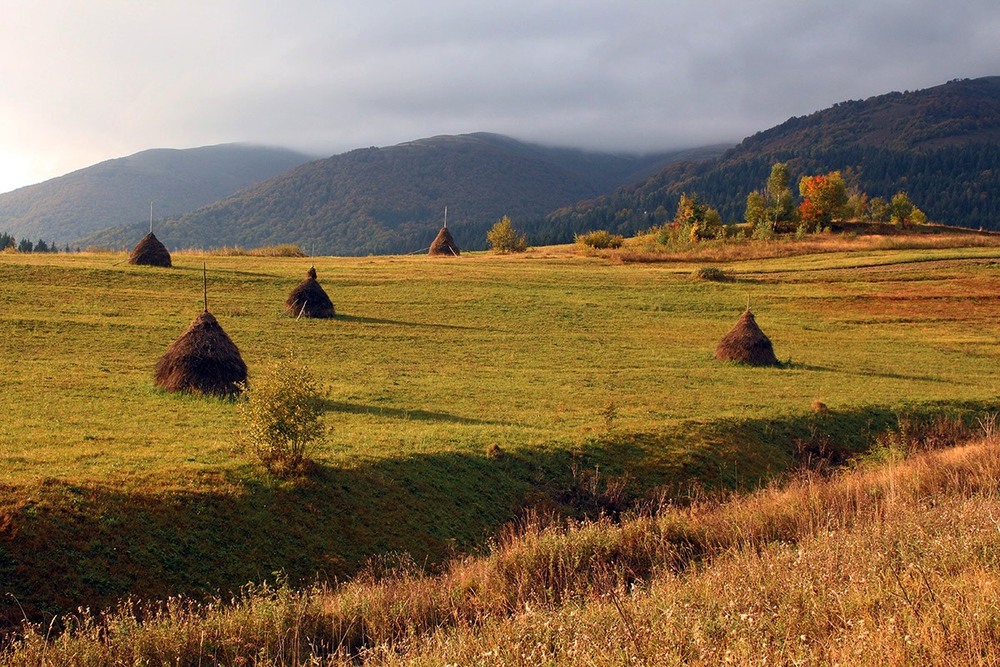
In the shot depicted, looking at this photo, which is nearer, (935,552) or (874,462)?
(935,552)

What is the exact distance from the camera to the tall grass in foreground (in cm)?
703

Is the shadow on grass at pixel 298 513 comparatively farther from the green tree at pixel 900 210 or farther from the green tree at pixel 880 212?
the green tree at pixel 880 212

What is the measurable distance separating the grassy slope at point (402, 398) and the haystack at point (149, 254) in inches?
47.4

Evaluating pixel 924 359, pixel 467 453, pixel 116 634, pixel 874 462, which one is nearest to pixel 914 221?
pixel 924 359

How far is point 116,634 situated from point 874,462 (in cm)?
1821

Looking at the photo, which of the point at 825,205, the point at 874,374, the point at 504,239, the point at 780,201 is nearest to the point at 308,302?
the point at 874,374

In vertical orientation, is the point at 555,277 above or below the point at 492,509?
above

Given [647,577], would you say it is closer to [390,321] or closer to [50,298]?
[390,321]

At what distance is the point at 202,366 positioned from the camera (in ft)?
76.3

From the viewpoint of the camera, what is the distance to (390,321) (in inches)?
1599

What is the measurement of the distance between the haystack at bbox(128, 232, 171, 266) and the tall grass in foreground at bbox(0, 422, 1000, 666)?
4199cm

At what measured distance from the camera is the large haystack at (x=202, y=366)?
2311 cm

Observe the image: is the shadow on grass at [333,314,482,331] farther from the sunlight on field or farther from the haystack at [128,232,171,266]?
the haystack at [128,232,171,266]

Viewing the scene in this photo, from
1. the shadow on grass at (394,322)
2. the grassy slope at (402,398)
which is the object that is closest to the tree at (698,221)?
the grassy slope at (402,398)
